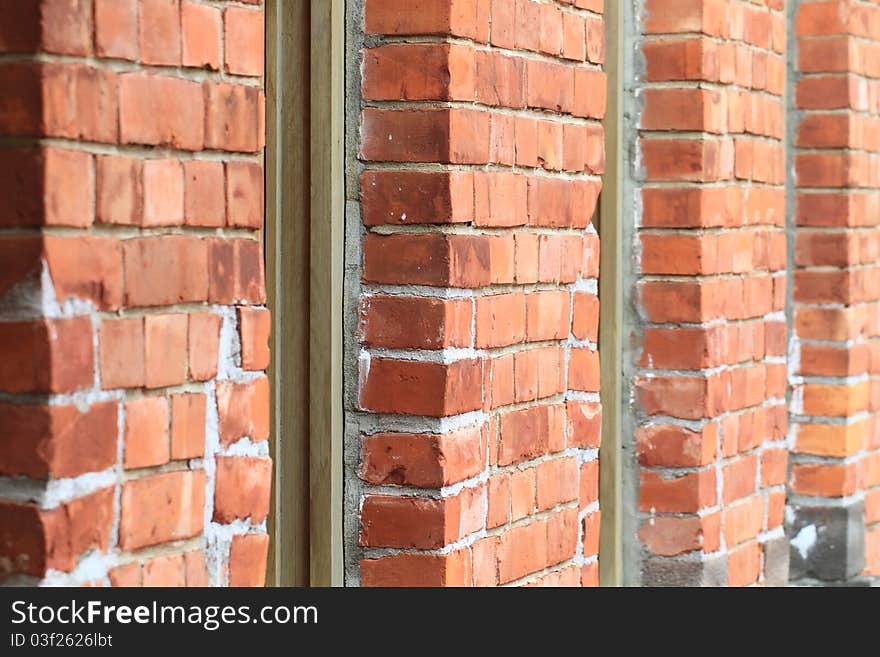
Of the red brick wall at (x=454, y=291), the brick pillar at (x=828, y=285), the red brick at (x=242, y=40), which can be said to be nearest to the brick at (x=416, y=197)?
the red brick wall at (x=454, y=291)

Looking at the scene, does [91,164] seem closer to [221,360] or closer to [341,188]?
[221,360]

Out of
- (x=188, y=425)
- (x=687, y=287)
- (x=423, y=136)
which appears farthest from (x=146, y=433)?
(x=687, y=287)

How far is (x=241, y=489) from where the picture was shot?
79.2 inches

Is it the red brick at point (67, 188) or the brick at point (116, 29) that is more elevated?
the brick at point (116, 29)

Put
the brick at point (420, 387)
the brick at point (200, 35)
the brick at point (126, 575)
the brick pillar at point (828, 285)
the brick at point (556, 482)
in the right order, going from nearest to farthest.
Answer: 1. the brick at point (126, 575)
2. the brick at point (200, 35)
3. the brick at point (420, 387)
4. the brick at point (556, 482)
5. the brick pillar at point (828, 285)

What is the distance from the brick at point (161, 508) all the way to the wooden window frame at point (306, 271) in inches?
20.3

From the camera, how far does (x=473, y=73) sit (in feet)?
8.09

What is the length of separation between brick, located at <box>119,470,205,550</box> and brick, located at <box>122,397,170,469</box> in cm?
2

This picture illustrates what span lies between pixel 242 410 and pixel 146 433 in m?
0.20

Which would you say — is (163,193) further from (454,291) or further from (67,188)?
(454,291)

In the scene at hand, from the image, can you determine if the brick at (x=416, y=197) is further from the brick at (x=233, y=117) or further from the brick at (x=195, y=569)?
the brick at (x=195, y=569)

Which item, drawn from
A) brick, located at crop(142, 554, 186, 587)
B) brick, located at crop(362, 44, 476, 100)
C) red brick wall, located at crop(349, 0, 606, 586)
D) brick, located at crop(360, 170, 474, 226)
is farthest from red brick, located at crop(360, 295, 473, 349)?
brick, located at crop(142, 554, 186, 587)

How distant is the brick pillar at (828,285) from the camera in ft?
13.6

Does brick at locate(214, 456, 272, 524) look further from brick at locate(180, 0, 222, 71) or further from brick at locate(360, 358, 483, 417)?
brick at locate(180, 0, 222, 71)
